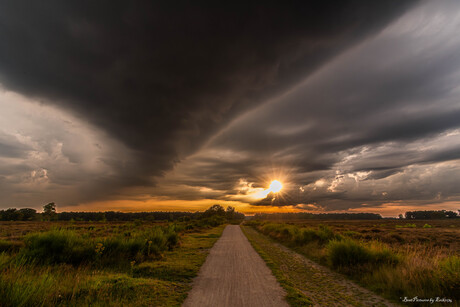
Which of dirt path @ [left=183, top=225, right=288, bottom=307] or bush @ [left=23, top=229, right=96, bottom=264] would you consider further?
bush @ [left=23, top=229, right=96, bottom=264]

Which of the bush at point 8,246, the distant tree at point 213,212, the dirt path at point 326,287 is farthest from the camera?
the distant tree at point 213,212

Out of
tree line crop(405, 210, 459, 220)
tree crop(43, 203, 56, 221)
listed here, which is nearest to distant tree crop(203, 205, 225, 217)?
tree crop(43, 203, 56, 221)

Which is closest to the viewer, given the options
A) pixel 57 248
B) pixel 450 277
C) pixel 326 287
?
pixel 450 277

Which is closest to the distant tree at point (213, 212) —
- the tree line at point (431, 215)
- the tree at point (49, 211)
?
the tree at point (49, 211)

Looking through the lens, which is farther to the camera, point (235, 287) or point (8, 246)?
point (8, 246)

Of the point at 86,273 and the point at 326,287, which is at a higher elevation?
the point at 86,273

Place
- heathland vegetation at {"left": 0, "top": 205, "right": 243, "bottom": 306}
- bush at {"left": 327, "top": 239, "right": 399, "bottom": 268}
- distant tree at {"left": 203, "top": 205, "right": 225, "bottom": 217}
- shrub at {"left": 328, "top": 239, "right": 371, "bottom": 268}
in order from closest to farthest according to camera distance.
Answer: heathland vegetation at {"left": 0, "top": 205, "right": 243, "bottom": 306}
bush at {"left": 327, "top": 239, "right": 399, "bottom": 268}
shrub at {"left": 328, "top": 239, "right": 371, "bottom": 268}
distant tree at {"left": 203, "top": 205, "right": 225, "bottom": 217}

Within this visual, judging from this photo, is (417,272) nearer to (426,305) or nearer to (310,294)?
(426,305)

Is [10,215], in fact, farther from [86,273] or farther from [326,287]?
[326,287]

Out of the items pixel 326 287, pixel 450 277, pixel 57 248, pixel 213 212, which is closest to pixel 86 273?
pixel 57 248

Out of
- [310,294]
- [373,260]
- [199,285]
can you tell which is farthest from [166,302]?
[373,260]

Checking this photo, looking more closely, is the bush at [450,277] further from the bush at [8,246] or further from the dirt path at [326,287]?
the bush at [8,246]

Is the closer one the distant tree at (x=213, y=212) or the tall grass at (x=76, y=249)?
the tall grass at (x=76, y=249)

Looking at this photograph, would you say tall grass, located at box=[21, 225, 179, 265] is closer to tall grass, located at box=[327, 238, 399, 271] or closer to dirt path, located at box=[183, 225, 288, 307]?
dirt path, located at box=[183, 225, 288, 307]
